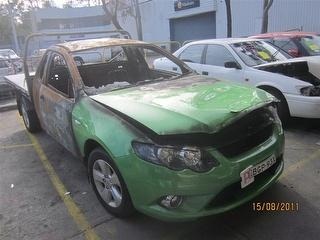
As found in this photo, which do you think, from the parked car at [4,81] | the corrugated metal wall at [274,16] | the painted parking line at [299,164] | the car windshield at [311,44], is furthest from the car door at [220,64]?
the corrugated metal wall at [274,16]

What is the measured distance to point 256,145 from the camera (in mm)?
3244

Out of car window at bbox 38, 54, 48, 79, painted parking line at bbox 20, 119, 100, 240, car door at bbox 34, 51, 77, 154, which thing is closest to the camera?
painted parking line at bbox 20, 119, 100, 240

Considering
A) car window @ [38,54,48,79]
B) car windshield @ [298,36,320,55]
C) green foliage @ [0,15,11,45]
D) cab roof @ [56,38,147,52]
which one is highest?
cab roof @ [56,38,147,52]

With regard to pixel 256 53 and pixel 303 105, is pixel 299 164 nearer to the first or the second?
pixel 303 105

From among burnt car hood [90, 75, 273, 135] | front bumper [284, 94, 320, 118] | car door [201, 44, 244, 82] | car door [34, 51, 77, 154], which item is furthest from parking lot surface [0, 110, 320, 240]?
car door [201, 44, 244, 82]

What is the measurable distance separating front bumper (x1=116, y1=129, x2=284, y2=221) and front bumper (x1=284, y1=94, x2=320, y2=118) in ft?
8.77

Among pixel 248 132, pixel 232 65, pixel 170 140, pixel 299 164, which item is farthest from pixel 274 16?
pixel 170 140

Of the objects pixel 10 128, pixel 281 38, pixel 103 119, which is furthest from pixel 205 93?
pixel 281 38

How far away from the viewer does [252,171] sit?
312cm

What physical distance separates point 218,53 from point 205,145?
457cm

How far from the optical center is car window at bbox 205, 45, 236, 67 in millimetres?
6920

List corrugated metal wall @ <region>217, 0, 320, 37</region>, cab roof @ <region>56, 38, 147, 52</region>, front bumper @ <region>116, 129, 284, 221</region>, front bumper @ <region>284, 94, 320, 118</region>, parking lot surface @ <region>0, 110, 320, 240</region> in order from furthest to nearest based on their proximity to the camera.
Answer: corrugated metal wall @ <region>217, 0, 320, 37</region> < front bumper @ <region>284, 94, 320, 118</region> < cab roof @ <region>56, 38, 147, 52</region> < parking lot surface @ <region>0, 110, 320, 240</region> < front bumper @ <region>116, 129, 284, 221</region>

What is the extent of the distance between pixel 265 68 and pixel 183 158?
381 cm
